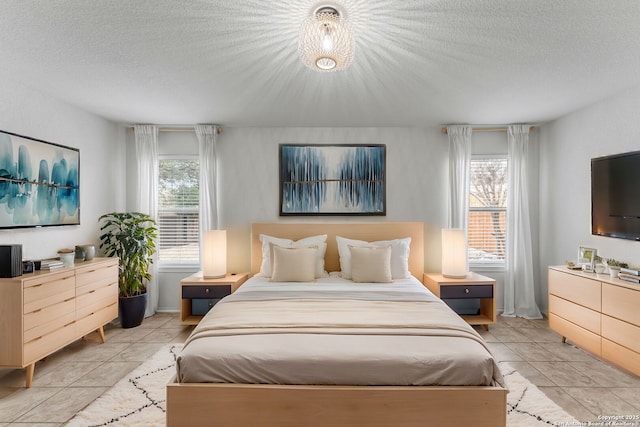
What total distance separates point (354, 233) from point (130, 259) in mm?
2753

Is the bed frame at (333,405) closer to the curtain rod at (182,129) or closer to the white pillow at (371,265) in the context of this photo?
the white pillow at (371,265)

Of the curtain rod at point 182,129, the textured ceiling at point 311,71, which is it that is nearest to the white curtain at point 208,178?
the curtain rod at point 182,129

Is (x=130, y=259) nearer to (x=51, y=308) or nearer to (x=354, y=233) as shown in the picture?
(x=51, y=308)

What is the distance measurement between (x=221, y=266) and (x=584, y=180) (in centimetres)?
431

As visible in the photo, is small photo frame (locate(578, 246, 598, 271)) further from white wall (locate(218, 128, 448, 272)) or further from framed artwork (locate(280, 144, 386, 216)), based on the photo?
framed artwork (locate(280, 144, 386, 216))

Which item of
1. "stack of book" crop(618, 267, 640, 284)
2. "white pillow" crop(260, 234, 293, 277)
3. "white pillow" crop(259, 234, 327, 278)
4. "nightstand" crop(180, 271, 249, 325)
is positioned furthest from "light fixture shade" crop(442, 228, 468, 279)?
"nightstand" crop(180, 271, 249, 325)

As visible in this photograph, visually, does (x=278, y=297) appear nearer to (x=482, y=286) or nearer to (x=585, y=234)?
(x=482, y=286)

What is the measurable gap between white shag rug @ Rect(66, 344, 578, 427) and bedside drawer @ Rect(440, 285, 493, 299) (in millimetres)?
999

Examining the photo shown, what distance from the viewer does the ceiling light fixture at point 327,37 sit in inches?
71.5

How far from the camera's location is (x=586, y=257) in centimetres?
335

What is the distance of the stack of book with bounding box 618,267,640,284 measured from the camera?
276 centimetres

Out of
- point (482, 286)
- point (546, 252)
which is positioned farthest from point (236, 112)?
point (546, 252)

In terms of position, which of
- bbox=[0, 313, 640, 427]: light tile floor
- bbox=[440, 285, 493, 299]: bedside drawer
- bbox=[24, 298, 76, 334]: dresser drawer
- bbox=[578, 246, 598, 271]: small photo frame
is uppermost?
bbox=[578, 246, 598, 271]: small photo frame

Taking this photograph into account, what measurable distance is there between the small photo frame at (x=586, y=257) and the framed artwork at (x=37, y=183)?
543 centimetres
